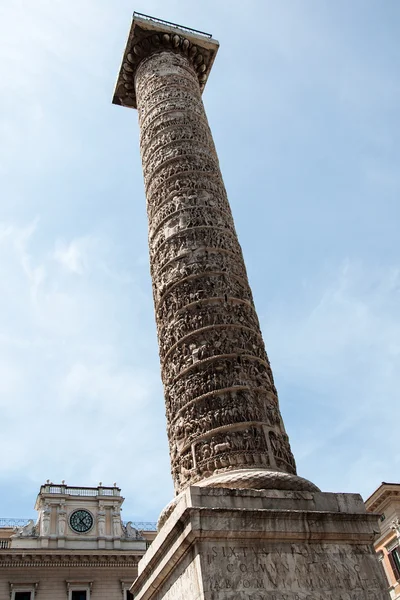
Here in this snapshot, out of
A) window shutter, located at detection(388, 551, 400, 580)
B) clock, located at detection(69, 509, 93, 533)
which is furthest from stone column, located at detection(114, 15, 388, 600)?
clock, located at detection(69, 509, 93, 533)

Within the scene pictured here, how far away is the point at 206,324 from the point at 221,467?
4.38 ft

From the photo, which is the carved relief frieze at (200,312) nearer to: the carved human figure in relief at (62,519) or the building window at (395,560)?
the building window at (395,560)

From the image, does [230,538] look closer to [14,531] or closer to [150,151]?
[150,151]

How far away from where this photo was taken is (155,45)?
845 centimetres

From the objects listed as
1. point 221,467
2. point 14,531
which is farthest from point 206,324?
point 14,531

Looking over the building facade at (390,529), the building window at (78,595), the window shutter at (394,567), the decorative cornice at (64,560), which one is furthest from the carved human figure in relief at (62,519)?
the window shutter at (394,567)

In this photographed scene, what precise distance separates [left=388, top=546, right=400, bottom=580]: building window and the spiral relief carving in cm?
1189

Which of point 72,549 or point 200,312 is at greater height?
point 72,549

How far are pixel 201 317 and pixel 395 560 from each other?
12.5m

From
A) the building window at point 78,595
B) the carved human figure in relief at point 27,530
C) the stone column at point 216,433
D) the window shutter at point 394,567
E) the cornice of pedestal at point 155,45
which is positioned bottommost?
the stone column at point 216,433

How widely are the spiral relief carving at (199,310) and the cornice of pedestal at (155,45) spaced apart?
36.5 inches

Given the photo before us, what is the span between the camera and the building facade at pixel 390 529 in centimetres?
1497

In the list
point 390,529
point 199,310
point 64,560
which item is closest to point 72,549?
point 64,560

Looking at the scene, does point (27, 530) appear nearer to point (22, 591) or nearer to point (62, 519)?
point (62, 519)
